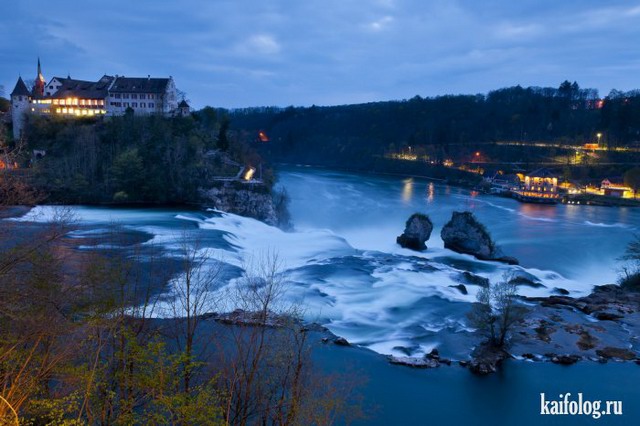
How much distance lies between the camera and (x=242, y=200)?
43094 mm

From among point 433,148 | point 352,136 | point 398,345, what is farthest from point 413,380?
point 352,136

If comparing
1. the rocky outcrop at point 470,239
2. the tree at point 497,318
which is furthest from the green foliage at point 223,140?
the tree at point 497,318

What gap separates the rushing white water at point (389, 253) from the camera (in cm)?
1972

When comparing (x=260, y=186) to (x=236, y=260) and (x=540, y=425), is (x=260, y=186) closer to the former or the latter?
(x=236, y=260)

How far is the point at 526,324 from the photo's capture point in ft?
63.1

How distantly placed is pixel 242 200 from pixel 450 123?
74.7 m

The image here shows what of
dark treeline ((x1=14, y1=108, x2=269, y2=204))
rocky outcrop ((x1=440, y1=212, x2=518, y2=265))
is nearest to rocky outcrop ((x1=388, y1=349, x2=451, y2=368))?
rocky outcrop ((x1=440, y1=212, x2=518, y2=265))

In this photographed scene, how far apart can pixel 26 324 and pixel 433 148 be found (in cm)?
9542

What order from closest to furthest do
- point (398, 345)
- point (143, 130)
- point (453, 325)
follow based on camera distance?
1. point (398, 345)
2. point (453, 325)
3. point (143, 130)

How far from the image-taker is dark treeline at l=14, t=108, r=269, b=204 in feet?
143

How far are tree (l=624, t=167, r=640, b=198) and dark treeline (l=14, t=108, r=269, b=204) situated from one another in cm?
5012

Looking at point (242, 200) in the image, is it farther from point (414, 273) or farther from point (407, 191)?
point (407, 191)

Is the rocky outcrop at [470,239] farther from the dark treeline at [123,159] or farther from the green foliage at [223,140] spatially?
the green foliage at [223,140]

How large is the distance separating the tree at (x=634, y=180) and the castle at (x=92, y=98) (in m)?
56.0
